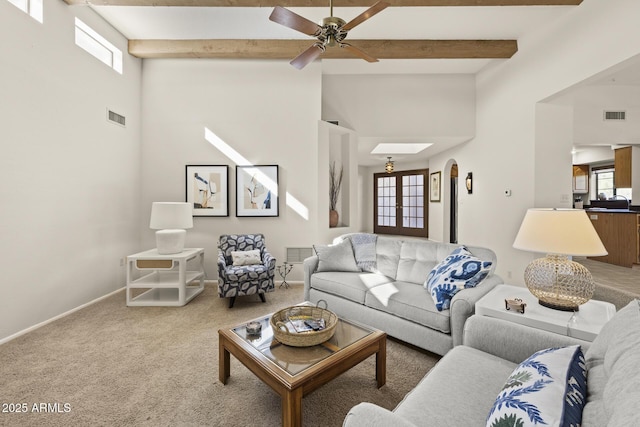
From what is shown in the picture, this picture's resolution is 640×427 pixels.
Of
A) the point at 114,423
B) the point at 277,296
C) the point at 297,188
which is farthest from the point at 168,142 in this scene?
the point at 114,423

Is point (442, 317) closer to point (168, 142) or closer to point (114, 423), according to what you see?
point (114, 423)

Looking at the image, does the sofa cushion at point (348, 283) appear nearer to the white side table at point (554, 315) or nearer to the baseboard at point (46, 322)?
the white side table at point (554, 315)

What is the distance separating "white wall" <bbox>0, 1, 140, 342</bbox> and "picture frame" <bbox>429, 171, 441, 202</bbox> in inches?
249

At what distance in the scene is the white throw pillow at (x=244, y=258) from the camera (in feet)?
11.8

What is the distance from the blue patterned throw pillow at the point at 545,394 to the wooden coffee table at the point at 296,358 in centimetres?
81

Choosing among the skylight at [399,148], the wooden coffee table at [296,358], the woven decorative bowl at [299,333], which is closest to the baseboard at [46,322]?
the wooden coffee table at [296,358]

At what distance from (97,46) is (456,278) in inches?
195

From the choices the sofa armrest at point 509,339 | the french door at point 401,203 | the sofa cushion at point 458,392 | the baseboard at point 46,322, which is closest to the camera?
the sofa cushion at point 458,392

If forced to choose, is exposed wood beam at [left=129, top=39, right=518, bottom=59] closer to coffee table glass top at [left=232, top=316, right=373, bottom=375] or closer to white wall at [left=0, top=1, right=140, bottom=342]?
white wall at [left=0, top=1, right=140, bottom=342]

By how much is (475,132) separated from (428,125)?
85 centimetres

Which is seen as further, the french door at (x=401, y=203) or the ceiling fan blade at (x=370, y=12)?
the french door at (x=401, y=203)

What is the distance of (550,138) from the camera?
3674 mm

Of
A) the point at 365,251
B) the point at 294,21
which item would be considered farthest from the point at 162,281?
the point at 294,21

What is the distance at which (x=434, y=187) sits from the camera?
23.1 feet
